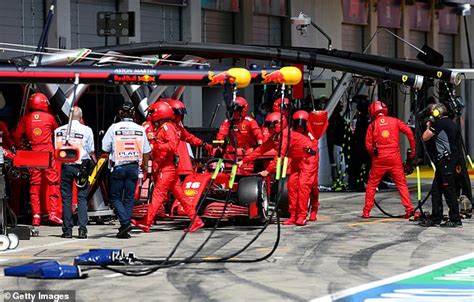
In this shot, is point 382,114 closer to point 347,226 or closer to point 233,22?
point 347,226

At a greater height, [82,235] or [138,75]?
[138,75]

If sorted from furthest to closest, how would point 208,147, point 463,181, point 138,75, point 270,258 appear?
point 208,147 < point 463,181 < point 270,258 < point 138,75

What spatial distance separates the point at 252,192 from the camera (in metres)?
17.6

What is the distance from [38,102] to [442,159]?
6.18 metres

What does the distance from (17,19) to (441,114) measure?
998 centimetres

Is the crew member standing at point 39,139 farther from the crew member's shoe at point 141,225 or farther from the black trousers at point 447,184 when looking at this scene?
the black trousers at point 447,184

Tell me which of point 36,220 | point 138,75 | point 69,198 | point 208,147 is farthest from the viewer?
point 208,147

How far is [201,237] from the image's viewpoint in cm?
1642

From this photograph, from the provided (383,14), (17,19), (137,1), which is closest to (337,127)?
(137,1)

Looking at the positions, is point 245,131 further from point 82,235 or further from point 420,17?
point 420,17

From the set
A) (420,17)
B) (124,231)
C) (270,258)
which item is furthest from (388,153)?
(420,17)

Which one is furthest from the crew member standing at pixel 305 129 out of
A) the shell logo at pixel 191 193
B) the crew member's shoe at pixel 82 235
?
the crew member's shoe at pixel 82 235

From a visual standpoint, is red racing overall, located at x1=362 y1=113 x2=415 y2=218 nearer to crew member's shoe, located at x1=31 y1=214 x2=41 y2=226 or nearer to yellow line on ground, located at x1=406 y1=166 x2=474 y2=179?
crew member's shoe, located at x1=31 y1=214 x2=41 y2=226

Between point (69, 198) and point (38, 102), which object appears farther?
point (38, 102)
